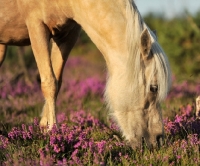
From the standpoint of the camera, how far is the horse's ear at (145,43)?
423 centimetres

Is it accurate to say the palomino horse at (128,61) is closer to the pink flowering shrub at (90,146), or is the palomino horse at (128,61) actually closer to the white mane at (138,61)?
the white mane at (138,61)

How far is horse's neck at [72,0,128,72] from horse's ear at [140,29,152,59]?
219mm

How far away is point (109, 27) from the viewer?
15.2 feet

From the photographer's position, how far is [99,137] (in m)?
5.06

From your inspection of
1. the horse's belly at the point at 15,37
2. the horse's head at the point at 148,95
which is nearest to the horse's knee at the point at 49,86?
the horse's belly at the point at 15,37

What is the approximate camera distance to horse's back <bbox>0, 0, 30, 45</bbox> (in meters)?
5.68

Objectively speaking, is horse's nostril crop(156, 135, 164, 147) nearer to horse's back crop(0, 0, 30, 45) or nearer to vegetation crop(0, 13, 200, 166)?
vegetation crop(0, 13, 200, 166)

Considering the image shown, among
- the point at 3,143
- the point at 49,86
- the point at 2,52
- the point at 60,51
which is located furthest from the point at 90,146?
the point at 2,52

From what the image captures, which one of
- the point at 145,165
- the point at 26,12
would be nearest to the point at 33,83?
the point at 26,12

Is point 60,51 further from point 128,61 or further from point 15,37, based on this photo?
point 128,61

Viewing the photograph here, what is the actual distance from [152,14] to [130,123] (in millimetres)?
23852

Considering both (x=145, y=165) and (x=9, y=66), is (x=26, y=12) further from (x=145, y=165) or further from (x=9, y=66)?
(x=9, y=66)

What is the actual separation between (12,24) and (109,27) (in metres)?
1.64

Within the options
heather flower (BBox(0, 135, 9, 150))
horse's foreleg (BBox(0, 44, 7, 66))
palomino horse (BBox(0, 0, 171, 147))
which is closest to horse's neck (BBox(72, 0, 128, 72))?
palomino horse (BBox(0, 0, 171, 147))
